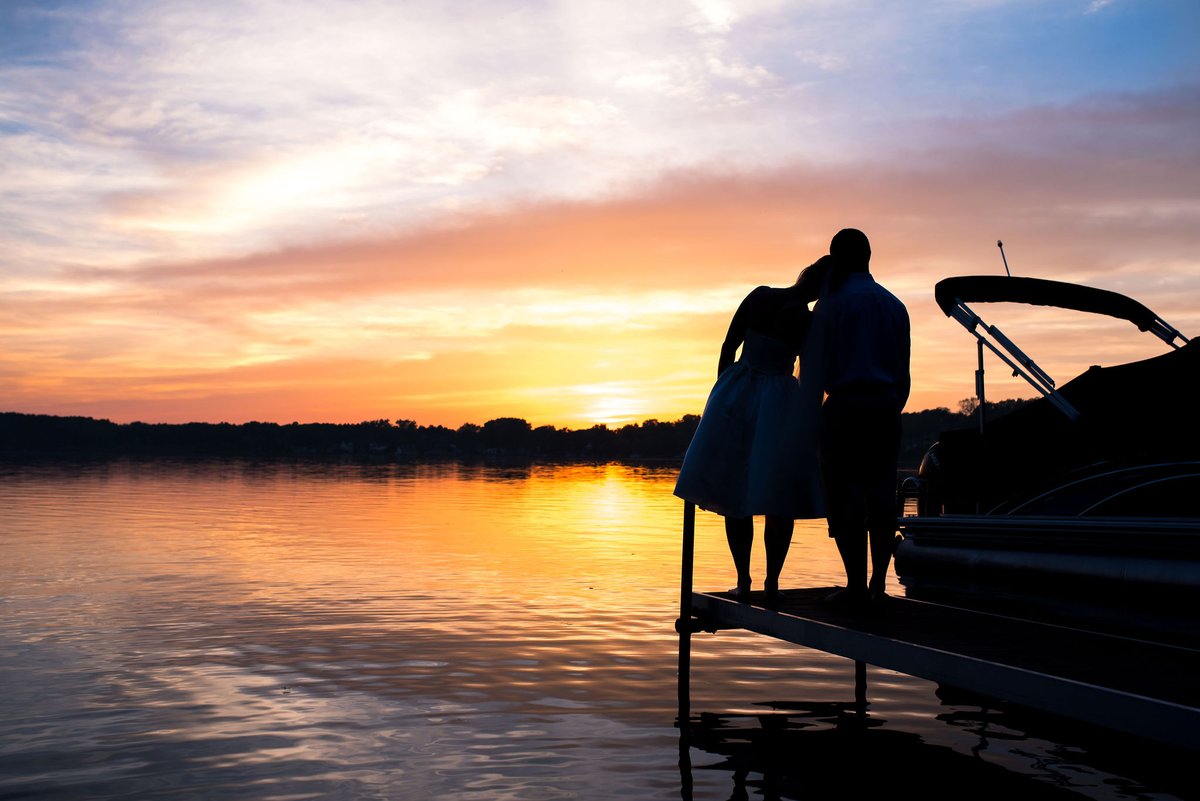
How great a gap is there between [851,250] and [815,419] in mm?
1165

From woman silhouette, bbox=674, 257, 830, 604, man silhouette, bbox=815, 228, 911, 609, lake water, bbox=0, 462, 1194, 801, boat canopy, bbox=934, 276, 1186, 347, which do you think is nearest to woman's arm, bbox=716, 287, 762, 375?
woman silhouette, bbox=674, 257, 830, 604

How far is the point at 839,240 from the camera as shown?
22.3ft

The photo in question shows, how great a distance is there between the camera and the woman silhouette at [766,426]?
7.09 m

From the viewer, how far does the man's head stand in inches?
267

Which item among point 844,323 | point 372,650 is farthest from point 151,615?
point 844,323

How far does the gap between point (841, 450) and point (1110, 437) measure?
4124mm

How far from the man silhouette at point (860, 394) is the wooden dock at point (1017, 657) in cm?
56

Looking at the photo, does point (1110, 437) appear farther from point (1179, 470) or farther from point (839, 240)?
point (839, 240)

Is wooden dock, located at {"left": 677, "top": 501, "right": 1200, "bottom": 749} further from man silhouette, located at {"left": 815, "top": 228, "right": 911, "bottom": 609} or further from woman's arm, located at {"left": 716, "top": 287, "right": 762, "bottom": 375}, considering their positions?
woman's arm, located at {"left": 716, "top": 287, "right": 762, "bottom": 375}

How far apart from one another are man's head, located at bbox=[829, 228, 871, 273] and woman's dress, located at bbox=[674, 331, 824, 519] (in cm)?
75

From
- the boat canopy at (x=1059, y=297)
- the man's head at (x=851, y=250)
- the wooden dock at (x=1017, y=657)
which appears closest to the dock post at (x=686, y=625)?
the wooden dock at (x=1017, y=657)

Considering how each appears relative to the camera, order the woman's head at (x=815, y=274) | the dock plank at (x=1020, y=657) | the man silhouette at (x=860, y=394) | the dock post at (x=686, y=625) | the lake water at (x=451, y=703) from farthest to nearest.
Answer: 1. the dock post at (x=686, y=625)
2. the woman's head at (x=815, y=274)
3. the man silhouette at (x=860, y=394)
4. the lake water at (x=451, y=703)
5. the dock plank at (x=1020, y=657)

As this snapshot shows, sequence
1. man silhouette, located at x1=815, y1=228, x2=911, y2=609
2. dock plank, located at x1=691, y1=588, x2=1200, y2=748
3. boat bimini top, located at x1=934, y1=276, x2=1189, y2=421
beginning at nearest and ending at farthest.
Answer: dock plank, located at x1=691, y1=588, x2=1200, y2=748 → man silhouette, located at x1=815, y1=228, x2=911, y2=609 → boat bimini top, located at x1=934, y1=276, x2=1189, y2=421

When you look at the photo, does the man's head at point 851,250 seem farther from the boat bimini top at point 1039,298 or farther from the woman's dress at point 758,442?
the boat bimini top at point 1039,298
